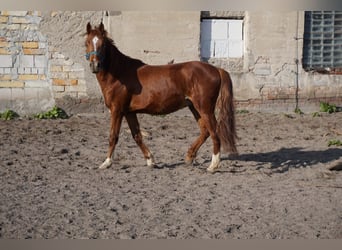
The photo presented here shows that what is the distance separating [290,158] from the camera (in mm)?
7246

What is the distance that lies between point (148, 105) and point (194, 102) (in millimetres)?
605

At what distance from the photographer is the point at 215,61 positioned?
11.4m

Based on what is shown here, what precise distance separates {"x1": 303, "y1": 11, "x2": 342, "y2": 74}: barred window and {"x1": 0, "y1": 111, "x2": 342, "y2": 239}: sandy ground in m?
2.67

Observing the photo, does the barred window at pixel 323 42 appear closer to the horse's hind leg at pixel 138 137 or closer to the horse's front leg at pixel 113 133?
the horse's hind leg at pixel 138 137

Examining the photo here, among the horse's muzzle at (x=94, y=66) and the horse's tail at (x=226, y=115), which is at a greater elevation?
the horse's muzzle at (x=94, y=66)

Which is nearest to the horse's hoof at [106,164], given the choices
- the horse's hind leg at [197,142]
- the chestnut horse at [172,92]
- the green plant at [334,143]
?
the chestnut horse at [172,92]

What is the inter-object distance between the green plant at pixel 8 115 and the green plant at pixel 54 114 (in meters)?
0.46

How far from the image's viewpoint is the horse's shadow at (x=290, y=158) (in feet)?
22.3

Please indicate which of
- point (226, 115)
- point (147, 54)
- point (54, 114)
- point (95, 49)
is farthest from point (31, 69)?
point (226, 115)

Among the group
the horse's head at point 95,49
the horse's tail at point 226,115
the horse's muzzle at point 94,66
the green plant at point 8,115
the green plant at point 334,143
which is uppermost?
the horse's head at point 95,49

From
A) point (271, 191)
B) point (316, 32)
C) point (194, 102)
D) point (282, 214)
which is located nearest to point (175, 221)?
point (282, 214)

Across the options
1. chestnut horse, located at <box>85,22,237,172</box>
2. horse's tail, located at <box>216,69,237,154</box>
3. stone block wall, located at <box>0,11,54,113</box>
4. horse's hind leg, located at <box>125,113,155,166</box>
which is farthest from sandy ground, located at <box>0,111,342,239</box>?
stone block wall, located at <box>0,11,54,113</box>

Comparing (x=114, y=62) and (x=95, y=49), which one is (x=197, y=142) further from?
(x=95, y=49)

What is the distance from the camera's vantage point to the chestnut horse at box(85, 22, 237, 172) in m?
6.34
